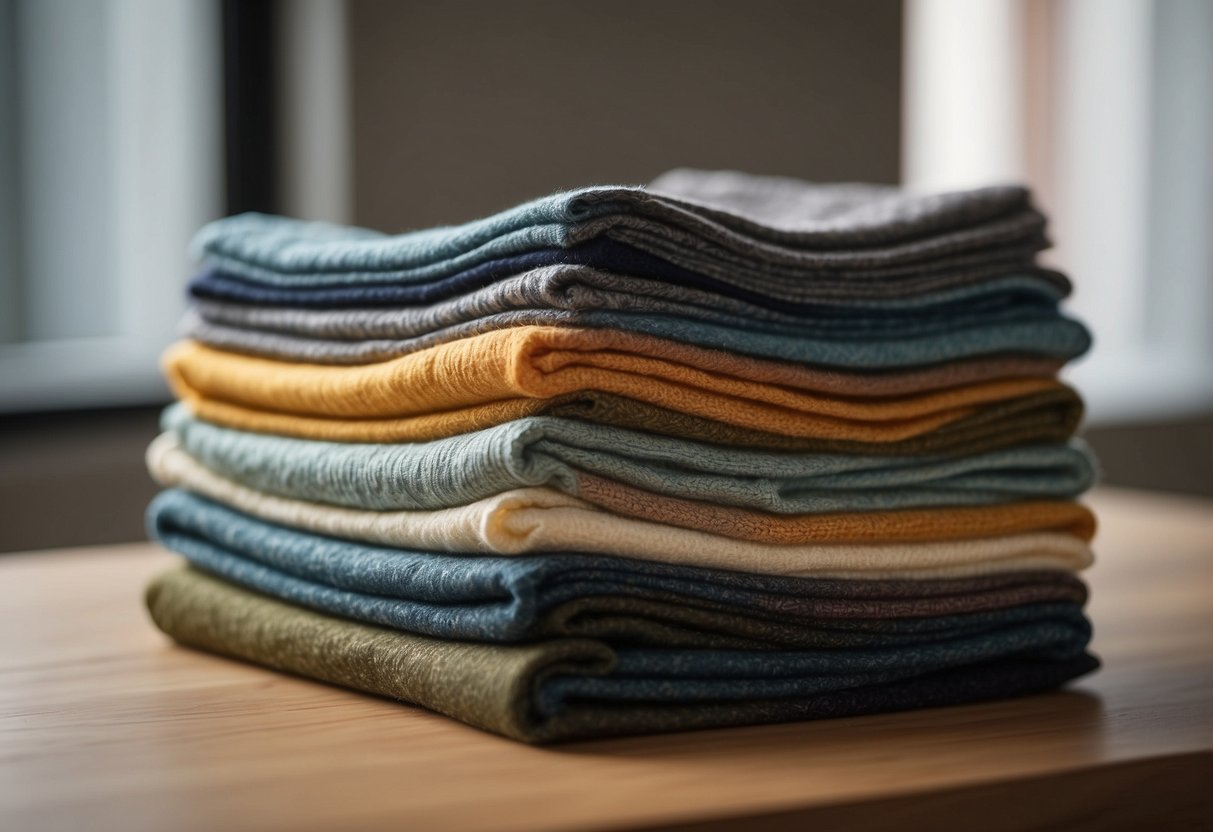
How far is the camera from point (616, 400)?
0.55 meters

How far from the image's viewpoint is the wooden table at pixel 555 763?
0.46 m

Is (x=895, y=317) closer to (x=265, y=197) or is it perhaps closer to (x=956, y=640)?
(x=956, y=640)

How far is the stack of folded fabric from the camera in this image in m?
0.55

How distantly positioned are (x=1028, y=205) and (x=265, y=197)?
45.1 inches

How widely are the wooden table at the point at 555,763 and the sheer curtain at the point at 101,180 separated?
1045 mm

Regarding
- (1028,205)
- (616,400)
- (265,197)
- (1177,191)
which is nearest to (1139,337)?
(1177,191)

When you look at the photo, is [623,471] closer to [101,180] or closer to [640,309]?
[640,309]

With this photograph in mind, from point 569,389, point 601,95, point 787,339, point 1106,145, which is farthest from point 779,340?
point 1106,145

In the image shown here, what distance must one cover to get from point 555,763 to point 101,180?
1.40m

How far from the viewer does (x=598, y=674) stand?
1.78ft

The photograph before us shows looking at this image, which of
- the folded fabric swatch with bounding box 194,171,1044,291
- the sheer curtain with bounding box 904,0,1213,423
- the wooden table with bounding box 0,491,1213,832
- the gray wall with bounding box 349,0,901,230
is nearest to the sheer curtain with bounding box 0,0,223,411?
the gray wall with bounding box 349,0,901,230

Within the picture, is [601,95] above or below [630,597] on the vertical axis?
above

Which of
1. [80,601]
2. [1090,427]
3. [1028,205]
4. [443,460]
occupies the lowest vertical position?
[1090,427]

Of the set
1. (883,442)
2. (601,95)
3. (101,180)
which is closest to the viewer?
(883,442)
